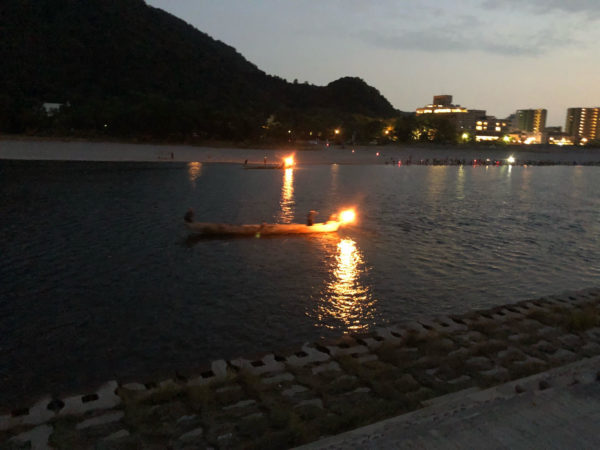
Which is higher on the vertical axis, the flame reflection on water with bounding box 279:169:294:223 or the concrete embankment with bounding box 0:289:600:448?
the flame reflection on water with bounding box 279:169:294:223

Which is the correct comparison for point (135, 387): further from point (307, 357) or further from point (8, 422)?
point (307, 357)

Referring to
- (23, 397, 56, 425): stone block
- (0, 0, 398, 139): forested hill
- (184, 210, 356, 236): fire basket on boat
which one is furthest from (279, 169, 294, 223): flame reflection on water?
(0, 0, 398, 139): forested hill

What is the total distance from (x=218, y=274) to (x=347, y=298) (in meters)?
6.99

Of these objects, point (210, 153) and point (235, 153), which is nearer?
point (210, 153)

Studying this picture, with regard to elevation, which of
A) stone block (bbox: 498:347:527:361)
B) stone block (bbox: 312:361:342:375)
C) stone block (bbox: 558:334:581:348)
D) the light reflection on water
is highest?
the light reflection on water

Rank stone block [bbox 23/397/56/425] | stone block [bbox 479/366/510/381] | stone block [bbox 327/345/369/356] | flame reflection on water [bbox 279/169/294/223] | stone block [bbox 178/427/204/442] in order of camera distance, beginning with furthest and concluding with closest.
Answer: flame reflection on water [bbox 279/169/294/223] < stone block [bbox 327/345/369/356] < stone block [bbox 479/366/510/381] < stone block [bbox 23/397/56/425] < stone block [bbox 178/427/204/442]

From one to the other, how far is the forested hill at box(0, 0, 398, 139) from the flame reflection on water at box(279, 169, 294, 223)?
188 feet

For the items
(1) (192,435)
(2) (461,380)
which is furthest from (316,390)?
(2) (461,380)

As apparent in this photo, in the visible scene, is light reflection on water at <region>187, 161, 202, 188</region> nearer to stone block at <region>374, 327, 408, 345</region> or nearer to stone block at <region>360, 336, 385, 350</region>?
stone block at <region>374, 327, 408, 345</region>

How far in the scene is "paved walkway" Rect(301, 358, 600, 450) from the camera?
7.41m

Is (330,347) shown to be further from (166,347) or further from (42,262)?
(42,262)

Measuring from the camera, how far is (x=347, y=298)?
63.9 feet

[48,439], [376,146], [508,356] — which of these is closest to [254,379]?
[48,439]

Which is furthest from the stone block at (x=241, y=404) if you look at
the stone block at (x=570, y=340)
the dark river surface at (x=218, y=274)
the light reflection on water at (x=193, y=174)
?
the light reflection on water at (x=193, y=174)
